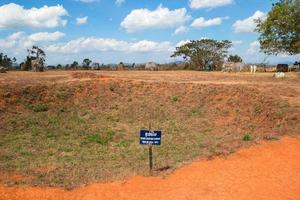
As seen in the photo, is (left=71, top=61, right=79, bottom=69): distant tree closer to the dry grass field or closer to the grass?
the dry grass field

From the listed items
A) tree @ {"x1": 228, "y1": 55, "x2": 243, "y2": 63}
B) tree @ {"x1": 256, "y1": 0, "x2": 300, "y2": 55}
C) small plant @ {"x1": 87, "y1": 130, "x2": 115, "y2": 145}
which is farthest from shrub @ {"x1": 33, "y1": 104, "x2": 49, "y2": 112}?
tree @ {"x1": 228, "y1": 55, "x2": 243, "y2": 63}

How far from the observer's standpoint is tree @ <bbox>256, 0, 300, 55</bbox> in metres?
33.0

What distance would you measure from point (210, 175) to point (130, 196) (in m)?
2.53

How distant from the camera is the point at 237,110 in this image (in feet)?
67.9

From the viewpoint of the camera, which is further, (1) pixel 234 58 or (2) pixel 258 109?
(1) pixel 234 58

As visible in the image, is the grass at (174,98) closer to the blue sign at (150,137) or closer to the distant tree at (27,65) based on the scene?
the blue sign at (150,137)

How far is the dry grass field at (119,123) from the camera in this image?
43.8ft

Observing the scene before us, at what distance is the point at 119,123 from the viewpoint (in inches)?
790

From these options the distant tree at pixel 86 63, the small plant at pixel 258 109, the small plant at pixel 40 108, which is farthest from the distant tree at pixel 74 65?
the small plant at pixel 258 109

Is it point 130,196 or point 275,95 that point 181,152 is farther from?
point 275,95

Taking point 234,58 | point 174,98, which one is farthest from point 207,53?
point 174,98

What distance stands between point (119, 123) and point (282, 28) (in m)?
20.5

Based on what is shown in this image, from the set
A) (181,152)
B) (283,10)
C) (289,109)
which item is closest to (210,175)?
A: (181,152)

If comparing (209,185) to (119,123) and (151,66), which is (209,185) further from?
(151,66)
